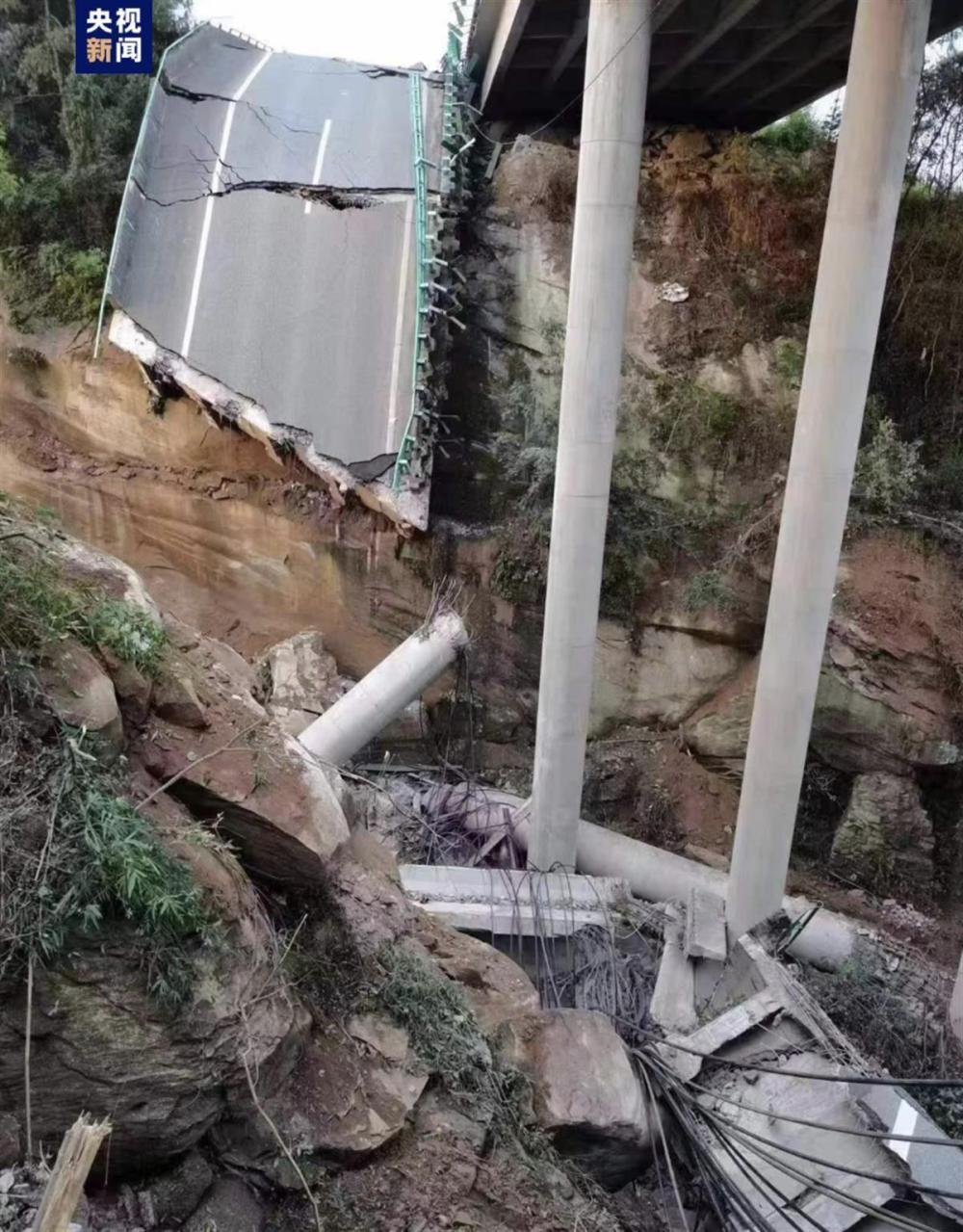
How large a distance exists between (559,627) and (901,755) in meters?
4.70

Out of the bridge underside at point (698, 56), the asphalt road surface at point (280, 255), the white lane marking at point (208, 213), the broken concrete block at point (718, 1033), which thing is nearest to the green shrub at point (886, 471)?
the bridge underside at point (698, 56)

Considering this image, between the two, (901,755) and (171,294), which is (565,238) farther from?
(901,755)

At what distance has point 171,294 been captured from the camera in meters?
11.0

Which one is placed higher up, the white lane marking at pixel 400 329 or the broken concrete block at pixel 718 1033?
the white lane marking at pixel 400 329

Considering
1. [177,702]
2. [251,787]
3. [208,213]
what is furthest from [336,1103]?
[208,213]

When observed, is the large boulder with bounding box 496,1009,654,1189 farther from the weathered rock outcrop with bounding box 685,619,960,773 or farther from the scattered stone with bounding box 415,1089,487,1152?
the weathered rock outcrop with bounding box 685,619,960,773

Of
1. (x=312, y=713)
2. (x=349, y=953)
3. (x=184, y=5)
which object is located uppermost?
(x=184, y=5)

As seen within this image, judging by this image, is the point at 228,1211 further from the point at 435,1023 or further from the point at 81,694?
the point at 81,694

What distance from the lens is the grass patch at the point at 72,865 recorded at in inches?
115

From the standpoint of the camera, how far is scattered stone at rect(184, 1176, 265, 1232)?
10.7 ft

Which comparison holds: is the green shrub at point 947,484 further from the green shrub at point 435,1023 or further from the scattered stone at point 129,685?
the scattered stone at point 129,685

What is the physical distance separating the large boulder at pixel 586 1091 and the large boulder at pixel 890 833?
6466 millimetres

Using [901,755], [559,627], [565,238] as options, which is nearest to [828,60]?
[565,238]

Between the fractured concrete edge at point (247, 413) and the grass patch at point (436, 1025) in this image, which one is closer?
the grass patch at point (436, 1025)
